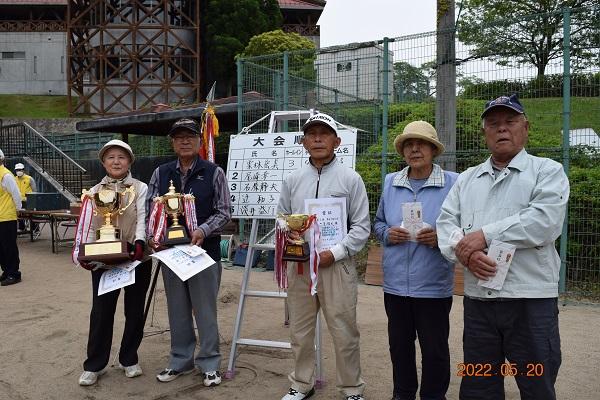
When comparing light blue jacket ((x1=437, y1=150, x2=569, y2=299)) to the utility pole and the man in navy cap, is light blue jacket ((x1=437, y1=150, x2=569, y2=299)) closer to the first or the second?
the man in navy cap

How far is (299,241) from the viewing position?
3510mm

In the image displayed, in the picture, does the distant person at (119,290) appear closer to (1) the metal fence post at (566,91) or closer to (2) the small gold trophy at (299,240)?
(2) the small gold trophy at (299,240)

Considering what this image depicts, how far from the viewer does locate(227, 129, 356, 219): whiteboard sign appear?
15.7 ft

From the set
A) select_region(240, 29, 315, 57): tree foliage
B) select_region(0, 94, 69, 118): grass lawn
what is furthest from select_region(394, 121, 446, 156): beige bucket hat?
select_region(0, 94, 69, 118): grass lawn

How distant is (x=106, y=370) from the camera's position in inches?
171

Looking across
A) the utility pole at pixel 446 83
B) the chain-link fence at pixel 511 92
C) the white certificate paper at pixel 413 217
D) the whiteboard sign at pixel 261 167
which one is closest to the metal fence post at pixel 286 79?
the chain-link fence at pixel 511 92

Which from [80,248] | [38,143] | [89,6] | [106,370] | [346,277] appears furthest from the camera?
[89,6]

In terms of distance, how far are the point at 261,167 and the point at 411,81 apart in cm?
389

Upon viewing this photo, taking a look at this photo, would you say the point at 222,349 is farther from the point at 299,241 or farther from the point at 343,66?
the point at 343,66

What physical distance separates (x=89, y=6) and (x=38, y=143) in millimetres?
13669

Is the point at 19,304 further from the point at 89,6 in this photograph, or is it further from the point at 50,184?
the point at 89,6

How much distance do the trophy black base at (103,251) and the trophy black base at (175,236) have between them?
31 cm

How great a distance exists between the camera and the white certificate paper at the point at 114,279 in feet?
12.6

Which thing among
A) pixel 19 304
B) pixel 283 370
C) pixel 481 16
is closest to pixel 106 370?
pixel 283 370
